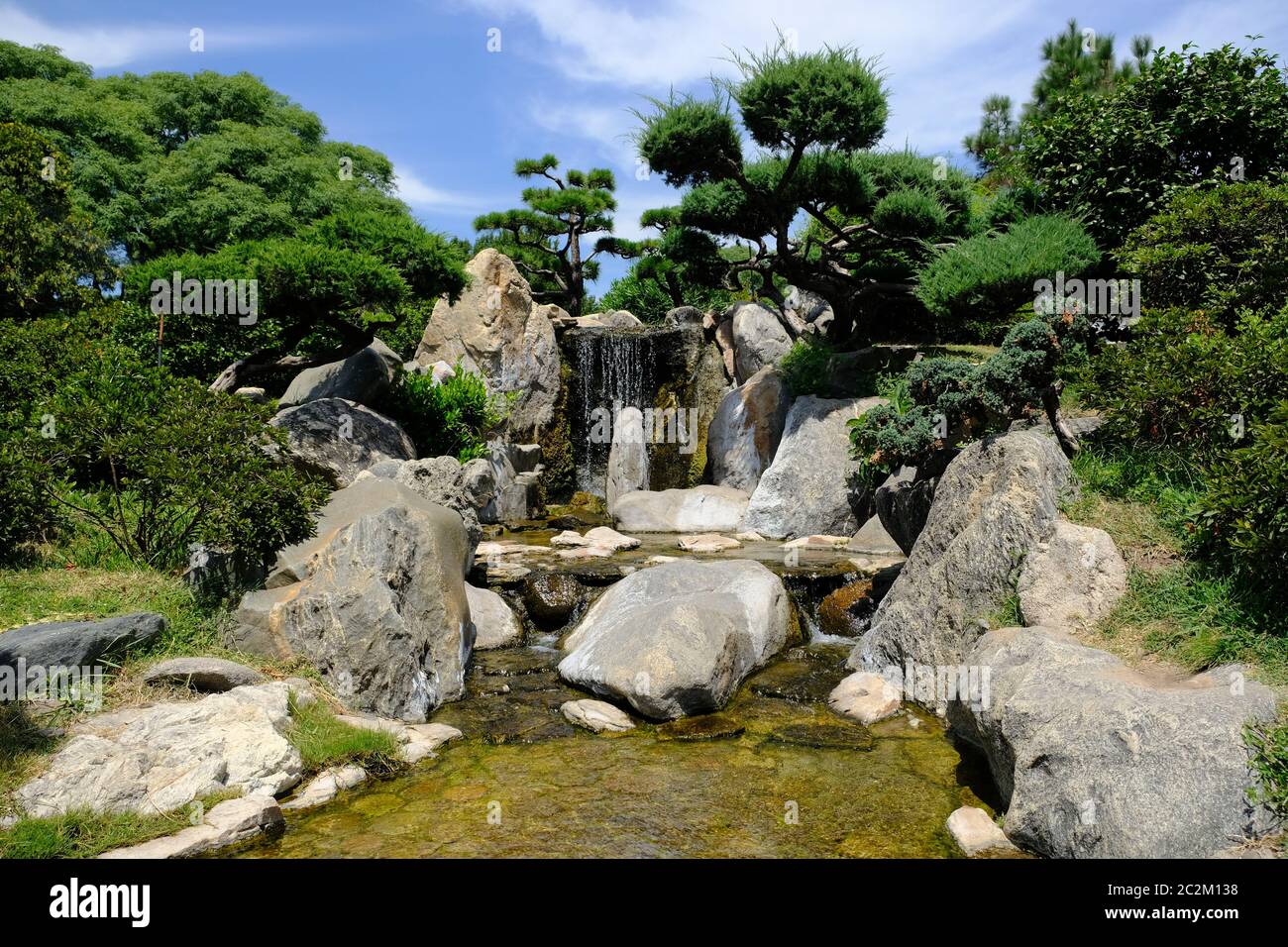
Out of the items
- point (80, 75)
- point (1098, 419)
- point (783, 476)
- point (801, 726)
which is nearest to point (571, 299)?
point (783, 476)

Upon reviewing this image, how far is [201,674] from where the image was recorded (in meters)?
6.76

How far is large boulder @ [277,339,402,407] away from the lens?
15.1m

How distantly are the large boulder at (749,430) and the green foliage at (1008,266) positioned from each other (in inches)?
215

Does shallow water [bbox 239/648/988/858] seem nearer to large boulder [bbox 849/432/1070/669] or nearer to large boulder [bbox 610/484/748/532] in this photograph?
large boulder [bbox 849/432/1070/669]

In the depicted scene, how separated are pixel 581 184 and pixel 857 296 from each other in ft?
53.1

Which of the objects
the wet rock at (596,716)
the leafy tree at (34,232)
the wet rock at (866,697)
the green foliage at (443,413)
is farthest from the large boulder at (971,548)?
the leafy tree at (34,232)

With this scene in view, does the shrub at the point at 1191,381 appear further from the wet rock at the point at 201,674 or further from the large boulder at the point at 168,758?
the wet rock at the point at 201,674

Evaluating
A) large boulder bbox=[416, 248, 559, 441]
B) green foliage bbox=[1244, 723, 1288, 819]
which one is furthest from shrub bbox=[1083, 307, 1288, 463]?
large boulder bbox=[416, 248, 559, 441]

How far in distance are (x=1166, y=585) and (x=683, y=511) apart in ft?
33.6

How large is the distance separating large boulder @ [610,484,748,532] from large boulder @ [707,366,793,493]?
44.6 inches

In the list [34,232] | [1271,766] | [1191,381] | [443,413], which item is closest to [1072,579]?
[1191,381]

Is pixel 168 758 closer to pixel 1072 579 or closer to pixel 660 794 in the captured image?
pixel 660 794

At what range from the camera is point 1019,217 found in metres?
14.4

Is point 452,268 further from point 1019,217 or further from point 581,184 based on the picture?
point 581,184
